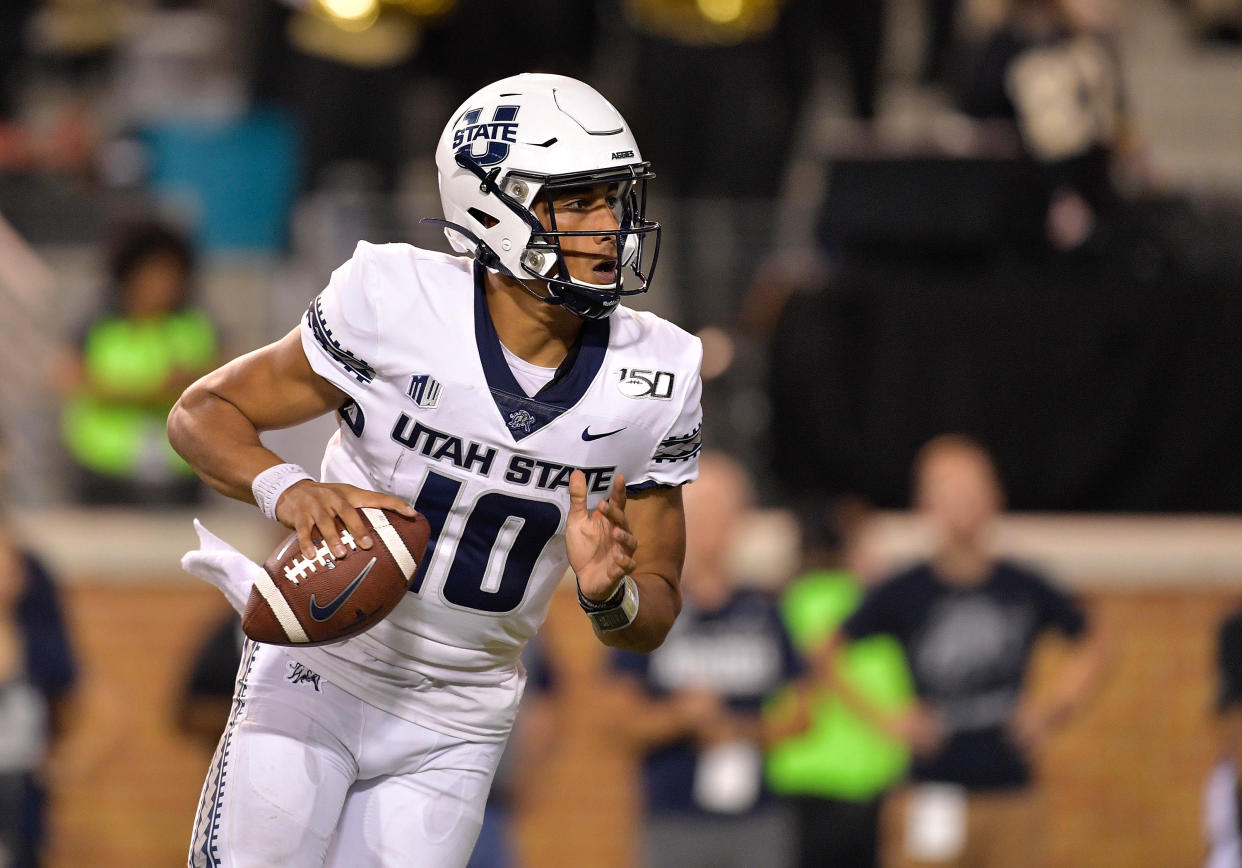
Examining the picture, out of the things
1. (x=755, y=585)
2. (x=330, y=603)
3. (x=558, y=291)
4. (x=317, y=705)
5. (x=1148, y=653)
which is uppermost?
(x=558, y=291)

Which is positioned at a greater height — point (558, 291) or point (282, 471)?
point (558, 291)

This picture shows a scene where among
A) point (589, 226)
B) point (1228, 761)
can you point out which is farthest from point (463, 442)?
point (1228, 761)

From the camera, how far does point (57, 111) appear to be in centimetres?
983

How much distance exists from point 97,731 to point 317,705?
175 inches

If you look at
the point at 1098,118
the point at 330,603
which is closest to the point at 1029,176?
the point at 1098,118

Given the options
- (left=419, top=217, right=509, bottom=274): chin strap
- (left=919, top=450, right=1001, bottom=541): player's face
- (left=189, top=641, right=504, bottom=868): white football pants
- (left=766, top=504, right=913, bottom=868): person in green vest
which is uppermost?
(left=419, top=217, right=509, bottom=274): chin strap

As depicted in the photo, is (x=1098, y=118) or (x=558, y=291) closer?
(x=558, y=291)

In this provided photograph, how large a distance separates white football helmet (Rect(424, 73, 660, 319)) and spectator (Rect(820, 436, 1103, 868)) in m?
3.44

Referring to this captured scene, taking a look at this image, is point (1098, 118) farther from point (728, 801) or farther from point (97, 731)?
point (97, 731)

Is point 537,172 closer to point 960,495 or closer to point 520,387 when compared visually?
point 520,387

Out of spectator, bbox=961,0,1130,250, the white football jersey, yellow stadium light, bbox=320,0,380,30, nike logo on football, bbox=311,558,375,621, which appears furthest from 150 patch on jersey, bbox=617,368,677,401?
yellow stadium light, bbox=320,0,380,30

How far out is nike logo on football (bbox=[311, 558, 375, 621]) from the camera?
326 centimetres

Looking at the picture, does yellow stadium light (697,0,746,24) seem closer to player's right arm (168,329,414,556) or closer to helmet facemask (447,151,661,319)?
helmet facemask (447,151,661,319)

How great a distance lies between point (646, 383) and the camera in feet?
11.8
